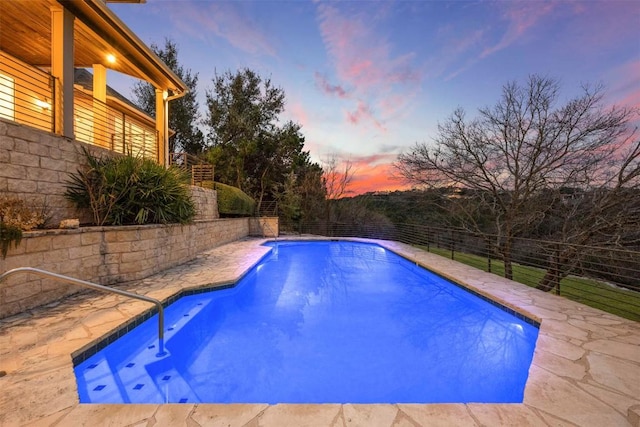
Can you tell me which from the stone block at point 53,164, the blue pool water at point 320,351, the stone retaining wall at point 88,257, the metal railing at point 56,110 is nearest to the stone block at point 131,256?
the stone retaining wall at point 88,257

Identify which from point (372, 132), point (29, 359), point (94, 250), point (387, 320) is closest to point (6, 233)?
point (94, 250)

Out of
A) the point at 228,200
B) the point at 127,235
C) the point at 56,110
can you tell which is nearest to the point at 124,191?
the point at 127,235

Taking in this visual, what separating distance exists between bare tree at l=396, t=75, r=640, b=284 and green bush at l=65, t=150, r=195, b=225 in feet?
23.6

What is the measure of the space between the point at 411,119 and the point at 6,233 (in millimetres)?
12813

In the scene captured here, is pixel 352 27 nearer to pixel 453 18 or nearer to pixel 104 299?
pixel 453 18

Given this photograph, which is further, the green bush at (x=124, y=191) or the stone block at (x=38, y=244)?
the green bush at (x=124, y=191)

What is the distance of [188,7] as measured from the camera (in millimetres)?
8969

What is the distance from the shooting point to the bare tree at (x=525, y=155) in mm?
6723

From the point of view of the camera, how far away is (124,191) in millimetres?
5262

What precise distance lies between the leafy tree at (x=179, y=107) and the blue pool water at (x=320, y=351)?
16.2m

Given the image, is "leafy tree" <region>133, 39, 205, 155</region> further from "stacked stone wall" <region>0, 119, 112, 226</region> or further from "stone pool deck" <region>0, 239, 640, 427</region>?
"stone pool deck" <region>0, 239, 640, 427</region>

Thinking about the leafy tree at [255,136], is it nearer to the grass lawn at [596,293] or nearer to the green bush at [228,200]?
the green bush at [228,200]

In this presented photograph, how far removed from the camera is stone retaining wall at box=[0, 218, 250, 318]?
3447 mm

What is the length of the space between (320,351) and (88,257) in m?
3.93
